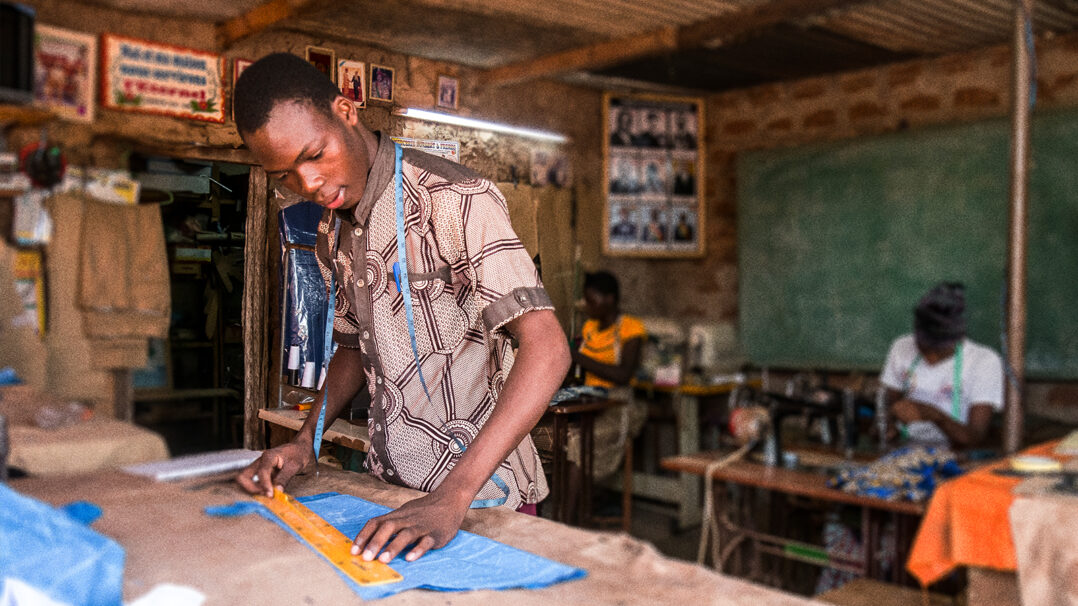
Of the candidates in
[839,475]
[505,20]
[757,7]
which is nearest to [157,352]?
[839,475]

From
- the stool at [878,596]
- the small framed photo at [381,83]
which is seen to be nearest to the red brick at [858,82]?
the stool at [878,596]

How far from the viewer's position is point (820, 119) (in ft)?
19.3

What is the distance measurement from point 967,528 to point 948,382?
1.58 metres

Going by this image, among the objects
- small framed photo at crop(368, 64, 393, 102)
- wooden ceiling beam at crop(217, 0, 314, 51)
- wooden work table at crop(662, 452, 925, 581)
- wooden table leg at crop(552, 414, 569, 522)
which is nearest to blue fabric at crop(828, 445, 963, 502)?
wooden work table at crop(662, 452, 925, 581)

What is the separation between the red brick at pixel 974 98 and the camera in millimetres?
5069

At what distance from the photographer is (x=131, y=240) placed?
117 cm

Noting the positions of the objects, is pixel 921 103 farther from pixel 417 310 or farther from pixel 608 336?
pixel 417 310

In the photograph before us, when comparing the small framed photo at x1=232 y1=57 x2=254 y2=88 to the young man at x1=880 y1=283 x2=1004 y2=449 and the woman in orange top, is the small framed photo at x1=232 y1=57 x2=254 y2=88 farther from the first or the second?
the woman in orange top

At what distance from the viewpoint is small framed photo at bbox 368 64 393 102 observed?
147 cm

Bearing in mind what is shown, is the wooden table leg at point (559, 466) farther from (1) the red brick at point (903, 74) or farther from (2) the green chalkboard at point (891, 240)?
(1) the red brick at point (903, 74)

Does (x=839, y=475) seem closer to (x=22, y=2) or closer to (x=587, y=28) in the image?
(x=587, y=28)

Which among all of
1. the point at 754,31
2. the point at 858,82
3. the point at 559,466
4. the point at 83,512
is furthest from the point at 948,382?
the point at 83,512

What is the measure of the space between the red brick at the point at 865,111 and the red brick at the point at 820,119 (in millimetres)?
131

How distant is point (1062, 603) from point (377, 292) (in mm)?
1977
